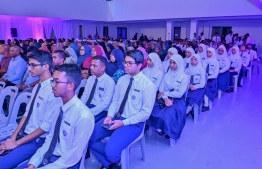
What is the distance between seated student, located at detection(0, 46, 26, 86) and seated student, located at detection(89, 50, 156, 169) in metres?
2.28

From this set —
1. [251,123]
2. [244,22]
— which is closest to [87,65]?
[251,123]

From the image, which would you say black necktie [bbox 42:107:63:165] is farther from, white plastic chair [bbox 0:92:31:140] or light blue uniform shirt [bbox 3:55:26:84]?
light blue uniform shirt [bbox 3:55:26:84]

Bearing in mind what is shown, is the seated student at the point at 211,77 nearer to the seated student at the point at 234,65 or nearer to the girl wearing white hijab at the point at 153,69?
the seated student at the point at 234,65

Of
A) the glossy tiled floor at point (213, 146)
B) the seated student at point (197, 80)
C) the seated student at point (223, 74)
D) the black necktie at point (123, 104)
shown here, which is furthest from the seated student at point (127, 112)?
the seated student at point (223, 74)

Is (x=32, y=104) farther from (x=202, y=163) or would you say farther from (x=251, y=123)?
(x=251, y=123)

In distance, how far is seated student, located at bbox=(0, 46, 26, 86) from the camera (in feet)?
12.2

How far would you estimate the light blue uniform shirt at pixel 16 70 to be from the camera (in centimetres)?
373

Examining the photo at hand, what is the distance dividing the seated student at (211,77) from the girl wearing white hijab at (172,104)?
4.14 feet

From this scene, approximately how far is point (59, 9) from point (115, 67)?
388 inches

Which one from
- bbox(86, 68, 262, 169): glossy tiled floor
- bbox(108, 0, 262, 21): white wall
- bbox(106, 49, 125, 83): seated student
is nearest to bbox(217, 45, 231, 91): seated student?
bbox(86, 68, 262, 169): glossy tiled floor

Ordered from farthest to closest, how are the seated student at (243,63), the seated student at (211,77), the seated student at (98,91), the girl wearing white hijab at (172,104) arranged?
the seated student at (243,63)
the seated student at (211,77)
the girl wearing white hijab at (172,104)
the seated student at (98,91)

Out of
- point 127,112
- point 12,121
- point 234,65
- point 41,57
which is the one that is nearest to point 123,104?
point 127,112

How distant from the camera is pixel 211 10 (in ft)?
35.3

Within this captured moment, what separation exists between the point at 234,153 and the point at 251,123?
1.19 metres
